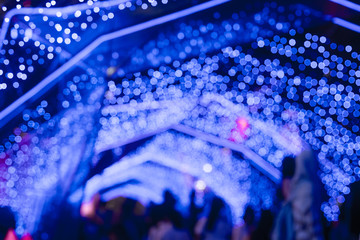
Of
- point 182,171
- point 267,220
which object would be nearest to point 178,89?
point 267,220

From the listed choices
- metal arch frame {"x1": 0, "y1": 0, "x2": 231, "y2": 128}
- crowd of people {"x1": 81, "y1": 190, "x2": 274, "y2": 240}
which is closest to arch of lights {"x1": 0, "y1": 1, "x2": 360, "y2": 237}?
metal arch frame {"x1": 0, "y1": 0, "x2": 231, "y2": 128}

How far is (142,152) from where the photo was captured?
17172mm

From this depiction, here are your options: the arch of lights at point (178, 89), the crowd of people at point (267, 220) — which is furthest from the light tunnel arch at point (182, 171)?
the crowd of people at point (267, 220)

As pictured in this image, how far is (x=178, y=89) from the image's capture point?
10812mm

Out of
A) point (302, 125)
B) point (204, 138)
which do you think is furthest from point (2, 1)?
point (204, 138)

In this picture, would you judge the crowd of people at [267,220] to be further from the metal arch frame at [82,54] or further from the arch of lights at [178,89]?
the metal arch frame at [82,54]

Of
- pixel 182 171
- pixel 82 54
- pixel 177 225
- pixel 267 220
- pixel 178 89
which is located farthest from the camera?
pixel 182 171

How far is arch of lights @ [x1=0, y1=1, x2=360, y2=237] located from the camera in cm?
703

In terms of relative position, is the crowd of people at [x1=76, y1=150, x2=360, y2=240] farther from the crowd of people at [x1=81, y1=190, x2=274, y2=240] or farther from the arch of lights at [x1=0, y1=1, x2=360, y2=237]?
the arch of lights at [x1=0, y1=1, x2=360, y2=237]

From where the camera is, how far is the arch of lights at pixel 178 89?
23.1ft

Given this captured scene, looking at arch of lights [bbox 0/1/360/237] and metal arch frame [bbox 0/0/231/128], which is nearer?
metal arch frame [bbox 0/0/231/128]

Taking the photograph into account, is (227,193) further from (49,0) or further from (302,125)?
(49,0)

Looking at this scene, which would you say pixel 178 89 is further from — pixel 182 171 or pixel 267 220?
pixel 182 171

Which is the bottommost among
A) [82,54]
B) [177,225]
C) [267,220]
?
[267,220]
